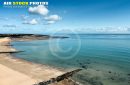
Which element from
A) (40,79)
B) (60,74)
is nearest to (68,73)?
(60,74)

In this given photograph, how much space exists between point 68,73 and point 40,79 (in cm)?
376

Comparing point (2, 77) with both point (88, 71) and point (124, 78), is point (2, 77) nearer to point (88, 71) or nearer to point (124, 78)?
point (88, 71)

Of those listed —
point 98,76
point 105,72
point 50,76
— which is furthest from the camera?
point 105,72

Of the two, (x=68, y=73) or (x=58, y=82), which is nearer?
(x=58, y=82)

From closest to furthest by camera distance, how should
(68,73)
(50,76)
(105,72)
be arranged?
(50,76) → (68,73) → (105,72)

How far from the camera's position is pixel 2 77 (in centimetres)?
1648

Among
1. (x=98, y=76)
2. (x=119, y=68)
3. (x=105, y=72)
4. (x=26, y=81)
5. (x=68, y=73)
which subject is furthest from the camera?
(x=119, y=68)

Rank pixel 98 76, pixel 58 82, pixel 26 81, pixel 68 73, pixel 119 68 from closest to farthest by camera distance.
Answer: pixel 26 81 → pixel 58 82 → pixel 68 73 → pixel 98 76 → pixel 119 68

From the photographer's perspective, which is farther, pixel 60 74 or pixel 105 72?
pixel 105 72

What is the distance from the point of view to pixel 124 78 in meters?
19.8

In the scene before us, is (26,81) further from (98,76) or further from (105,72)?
(105,72)

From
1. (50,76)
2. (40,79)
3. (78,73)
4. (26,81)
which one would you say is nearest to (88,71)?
(78,73)

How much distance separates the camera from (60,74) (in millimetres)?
18062

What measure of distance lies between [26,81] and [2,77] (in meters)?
2.77
